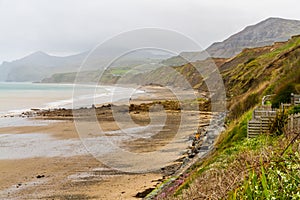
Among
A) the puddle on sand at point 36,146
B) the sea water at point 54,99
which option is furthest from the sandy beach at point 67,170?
the sea water at point 54,99

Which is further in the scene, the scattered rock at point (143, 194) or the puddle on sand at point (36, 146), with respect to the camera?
the puddle on sand at point (36, 146)

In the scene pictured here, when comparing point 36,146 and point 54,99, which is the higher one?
point 54,99

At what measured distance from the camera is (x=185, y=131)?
88.2ft

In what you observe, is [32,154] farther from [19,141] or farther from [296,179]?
[296,179]

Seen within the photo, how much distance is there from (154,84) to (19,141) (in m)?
115

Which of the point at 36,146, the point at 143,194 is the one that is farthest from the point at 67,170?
the point at 36,146

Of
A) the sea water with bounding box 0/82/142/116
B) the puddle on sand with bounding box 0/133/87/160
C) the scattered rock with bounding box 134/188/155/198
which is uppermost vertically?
the sea water with bounding box 0/82/142/116

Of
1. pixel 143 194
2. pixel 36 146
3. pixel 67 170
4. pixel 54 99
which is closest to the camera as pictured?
pixel 143 194

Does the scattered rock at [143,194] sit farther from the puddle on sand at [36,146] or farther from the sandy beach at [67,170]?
the puddle on sand at [36,146]

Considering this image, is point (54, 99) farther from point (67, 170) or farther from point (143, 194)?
point (143, 194)

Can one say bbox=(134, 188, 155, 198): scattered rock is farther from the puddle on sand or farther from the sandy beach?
the puddle on sand

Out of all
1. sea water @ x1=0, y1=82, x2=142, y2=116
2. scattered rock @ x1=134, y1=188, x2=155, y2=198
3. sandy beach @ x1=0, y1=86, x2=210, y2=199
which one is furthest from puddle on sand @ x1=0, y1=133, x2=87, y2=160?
sea water @ x1=0, y1=82, x2=142, y2=116

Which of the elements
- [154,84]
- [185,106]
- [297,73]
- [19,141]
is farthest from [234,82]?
[154,84]

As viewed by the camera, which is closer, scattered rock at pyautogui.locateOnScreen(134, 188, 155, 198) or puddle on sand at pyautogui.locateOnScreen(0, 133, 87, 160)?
scattered rock at pyautogui.locateOnScreen(134, 188, 155, 198)
